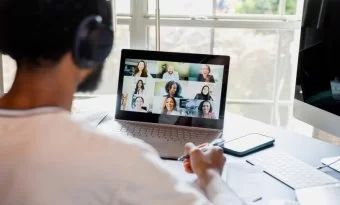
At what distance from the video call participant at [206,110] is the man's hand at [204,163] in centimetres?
33

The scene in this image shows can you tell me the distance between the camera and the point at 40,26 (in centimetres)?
69

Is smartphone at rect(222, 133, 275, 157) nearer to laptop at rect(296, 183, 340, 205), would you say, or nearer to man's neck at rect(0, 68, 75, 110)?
laptop at rect(296, 183, 340, 205)

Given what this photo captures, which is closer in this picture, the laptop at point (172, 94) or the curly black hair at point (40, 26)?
the curly black hair at point (40, 26)

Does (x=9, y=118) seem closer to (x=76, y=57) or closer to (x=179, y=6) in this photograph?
(x=76, y=57)

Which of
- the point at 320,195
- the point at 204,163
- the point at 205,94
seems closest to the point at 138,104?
the point at 205,94

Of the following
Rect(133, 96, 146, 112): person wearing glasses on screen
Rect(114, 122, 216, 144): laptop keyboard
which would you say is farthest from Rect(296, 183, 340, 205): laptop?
Rect(133, 96, 146, 112): person wearing glasses on screen

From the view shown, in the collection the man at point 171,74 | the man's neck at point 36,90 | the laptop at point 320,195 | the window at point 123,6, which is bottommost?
the laptop at point 320,195

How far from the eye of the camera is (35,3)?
0.68 meters

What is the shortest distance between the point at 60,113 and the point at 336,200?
2.21 feet

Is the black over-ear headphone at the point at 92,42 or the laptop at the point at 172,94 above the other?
the black over-ear headphone at the point at 92,42

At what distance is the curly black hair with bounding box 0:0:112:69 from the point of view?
685 mm

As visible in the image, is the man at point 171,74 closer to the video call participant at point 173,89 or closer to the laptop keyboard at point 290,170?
the video call participant at point 173,89

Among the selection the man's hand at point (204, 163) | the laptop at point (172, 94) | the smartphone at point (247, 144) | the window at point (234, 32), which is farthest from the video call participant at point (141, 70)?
the window at point (234, 32)

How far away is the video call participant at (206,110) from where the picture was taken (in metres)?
1.48
